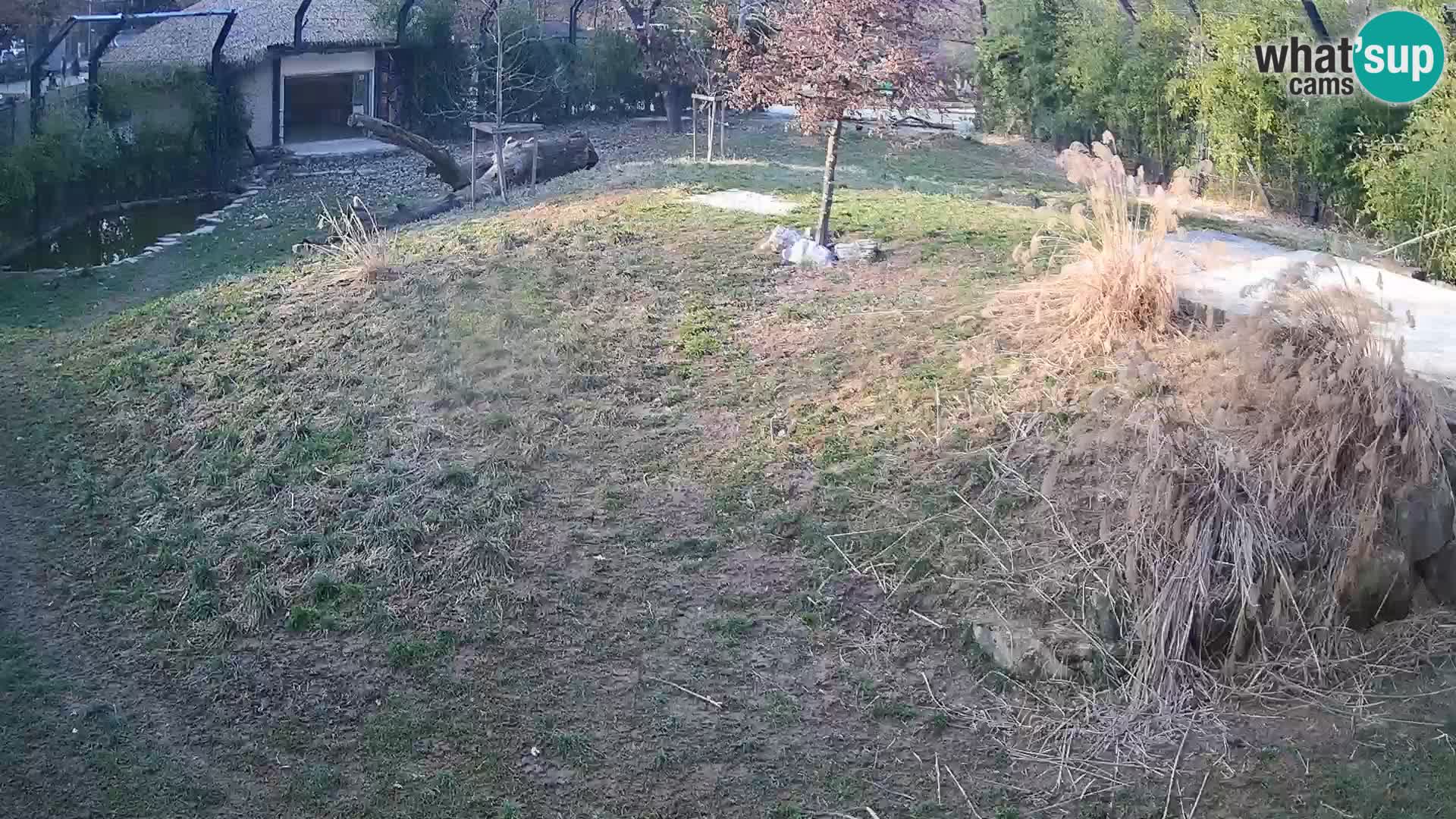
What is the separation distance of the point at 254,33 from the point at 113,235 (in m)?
6.39

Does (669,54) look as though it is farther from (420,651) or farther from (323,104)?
(420,651)

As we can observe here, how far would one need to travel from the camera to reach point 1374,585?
181 inches

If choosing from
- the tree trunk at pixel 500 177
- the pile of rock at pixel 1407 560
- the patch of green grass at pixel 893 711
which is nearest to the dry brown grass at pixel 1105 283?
the pile of rock at pixel 1407 560

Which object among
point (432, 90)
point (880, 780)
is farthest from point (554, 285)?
point (432, 90)

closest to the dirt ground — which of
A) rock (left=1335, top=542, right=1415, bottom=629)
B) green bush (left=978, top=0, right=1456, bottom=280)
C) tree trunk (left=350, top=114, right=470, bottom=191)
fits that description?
rock (left=1335, top=542, right=1415, bottom=629)

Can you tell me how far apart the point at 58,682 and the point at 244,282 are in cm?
453

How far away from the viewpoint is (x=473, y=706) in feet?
14.8

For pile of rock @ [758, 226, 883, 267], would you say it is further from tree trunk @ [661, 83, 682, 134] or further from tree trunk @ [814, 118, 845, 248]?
tree trunk @ [661, 83, 682, 134]

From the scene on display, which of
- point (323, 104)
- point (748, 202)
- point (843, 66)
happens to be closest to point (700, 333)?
point (843, 66)

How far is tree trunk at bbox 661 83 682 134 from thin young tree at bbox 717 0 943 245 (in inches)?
471

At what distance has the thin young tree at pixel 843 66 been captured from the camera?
7.83 m

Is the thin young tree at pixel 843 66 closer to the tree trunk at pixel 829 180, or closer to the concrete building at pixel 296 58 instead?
the tree trunk at pixel 829 180

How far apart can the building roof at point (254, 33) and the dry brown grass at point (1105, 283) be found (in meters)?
13.4

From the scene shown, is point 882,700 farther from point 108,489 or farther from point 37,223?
point 37,223
